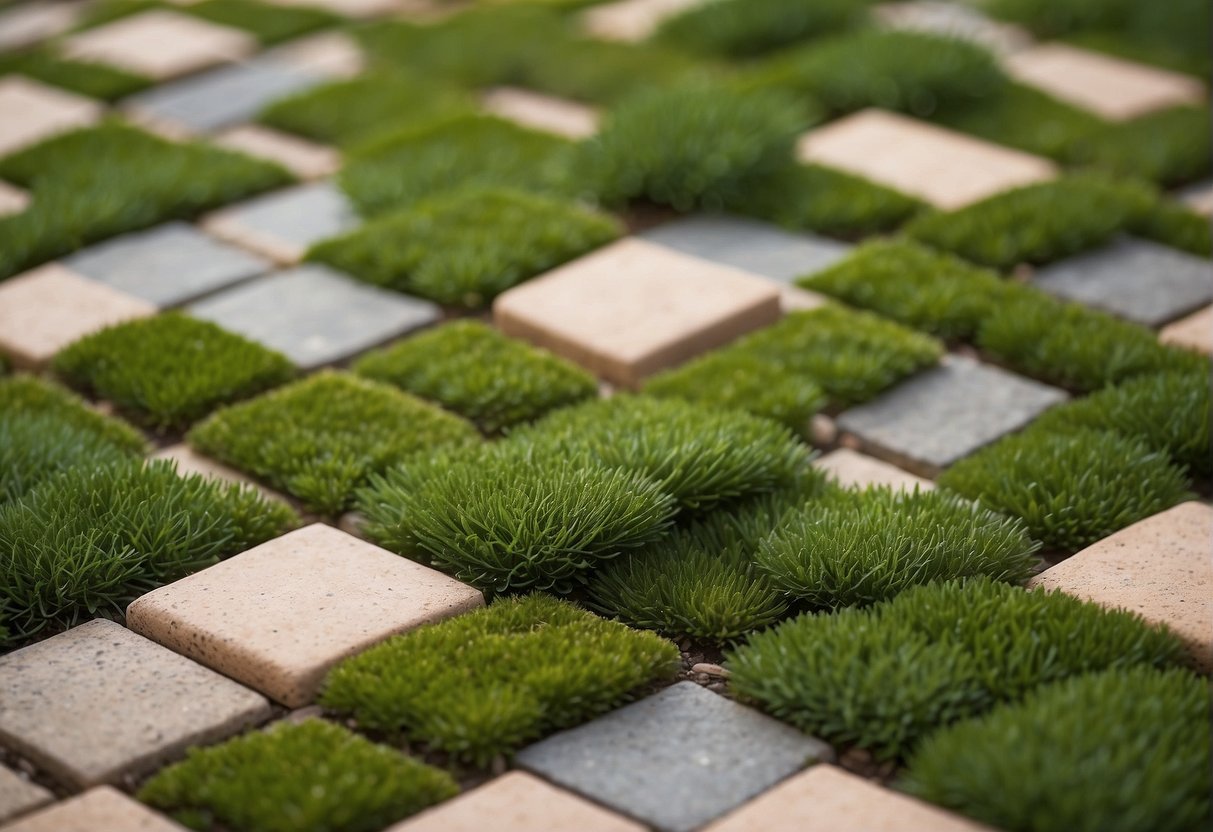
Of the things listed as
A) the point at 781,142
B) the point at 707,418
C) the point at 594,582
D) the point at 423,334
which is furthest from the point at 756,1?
the point at 594,582

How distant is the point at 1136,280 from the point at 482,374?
5.70 feet

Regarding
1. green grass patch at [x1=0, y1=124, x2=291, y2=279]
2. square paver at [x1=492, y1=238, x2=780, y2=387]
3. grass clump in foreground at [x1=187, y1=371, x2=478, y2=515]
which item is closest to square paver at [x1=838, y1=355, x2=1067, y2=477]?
square paver at [x1=492, y1=238, x2=780, y2=387]

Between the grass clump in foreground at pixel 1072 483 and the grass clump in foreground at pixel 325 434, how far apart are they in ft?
3.50

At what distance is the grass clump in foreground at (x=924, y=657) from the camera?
2.29m

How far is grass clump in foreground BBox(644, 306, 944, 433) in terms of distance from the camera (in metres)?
3.28

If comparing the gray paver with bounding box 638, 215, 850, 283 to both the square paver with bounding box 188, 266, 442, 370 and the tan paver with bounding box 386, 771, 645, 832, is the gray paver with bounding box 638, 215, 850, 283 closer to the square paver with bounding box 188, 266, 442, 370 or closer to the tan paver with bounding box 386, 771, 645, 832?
the square paver with bounding box 188, 266, 442, 370

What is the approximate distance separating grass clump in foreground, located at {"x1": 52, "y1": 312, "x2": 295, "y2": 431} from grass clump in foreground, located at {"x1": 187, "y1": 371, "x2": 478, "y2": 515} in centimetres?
10

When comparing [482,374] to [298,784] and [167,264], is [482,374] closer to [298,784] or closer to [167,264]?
[167,264]

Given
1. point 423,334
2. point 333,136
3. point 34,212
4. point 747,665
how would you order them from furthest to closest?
point 333,136, point 34,212, point 423,334, point 747,665

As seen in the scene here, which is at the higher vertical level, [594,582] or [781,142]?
[781,142]

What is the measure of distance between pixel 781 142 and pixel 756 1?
4.96 ft

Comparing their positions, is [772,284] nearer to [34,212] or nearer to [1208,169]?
[1208,169]

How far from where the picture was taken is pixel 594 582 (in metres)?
2.76

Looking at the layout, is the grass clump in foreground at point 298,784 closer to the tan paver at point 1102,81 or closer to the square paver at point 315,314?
the square paver at point 315,314
